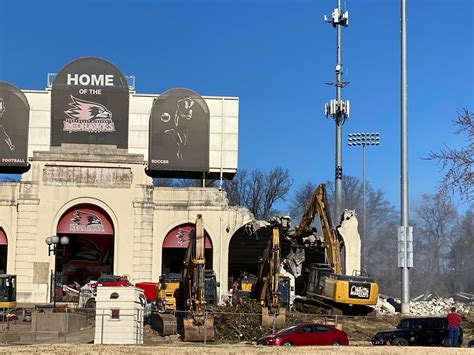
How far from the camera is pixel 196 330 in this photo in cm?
3531

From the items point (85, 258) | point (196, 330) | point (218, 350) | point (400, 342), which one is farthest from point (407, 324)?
point (85, 258)

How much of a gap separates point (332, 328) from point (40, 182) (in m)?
30.7

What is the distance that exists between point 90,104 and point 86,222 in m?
9.87

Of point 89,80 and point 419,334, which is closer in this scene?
point 419,334

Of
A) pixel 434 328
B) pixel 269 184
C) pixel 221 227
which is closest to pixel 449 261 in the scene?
pixel 269 184

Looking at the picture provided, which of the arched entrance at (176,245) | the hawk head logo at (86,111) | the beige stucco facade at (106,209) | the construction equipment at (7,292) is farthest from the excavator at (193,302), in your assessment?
the hawk head logo at (86,111)

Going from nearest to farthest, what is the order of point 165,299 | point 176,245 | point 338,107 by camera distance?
point 165,299 → point 176,245 → point 338,107

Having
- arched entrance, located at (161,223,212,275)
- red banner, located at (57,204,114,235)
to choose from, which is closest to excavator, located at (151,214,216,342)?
red banner, located at (57,204,114,235)

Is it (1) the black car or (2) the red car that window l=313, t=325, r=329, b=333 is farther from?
(1) the black car

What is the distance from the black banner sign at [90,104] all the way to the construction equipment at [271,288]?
76.9ft

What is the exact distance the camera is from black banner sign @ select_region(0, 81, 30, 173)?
2461 inches

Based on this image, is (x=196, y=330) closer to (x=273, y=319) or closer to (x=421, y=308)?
(x=273, y=319)

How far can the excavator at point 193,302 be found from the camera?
35.2 metres

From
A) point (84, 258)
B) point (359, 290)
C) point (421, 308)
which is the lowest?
point (421, 308)
